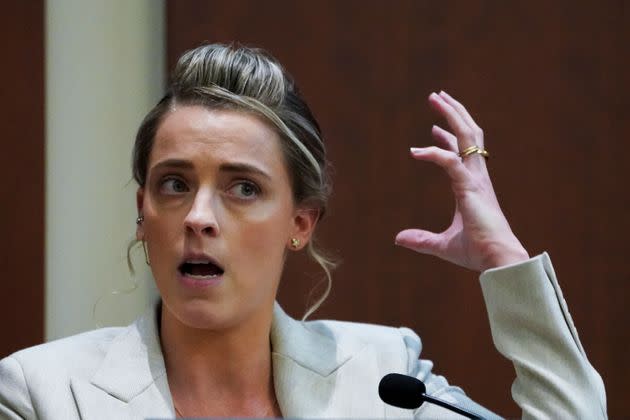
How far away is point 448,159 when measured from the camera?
173 centimetres

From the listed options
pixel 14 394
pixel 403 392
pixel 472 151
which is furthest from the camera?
pixel 472 151

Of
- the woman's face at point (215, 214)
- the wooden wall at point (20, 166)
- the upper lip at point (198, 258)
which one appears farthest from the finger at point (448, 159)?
the wooden wall at point (20, 166)

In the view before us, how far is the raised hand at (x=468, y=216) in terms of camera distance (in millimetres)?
1727

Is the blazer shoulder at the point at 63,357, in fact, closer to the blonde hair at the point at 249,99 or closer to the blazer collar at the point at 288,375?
the blazer collar at the point at 288,375

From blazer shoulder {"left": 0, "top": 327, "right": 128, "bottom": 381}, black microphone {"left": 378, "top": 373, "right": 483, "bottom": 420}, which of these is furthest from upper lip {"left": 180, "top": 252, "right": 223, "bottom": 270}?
black microphone {"left": 378, "top": 373, "right": 483, "bottom": 420}

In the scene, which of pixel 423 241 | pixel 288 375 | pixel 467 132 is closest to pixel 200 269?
pixel 288 375

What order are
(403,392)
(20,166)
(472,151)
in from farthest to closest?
(20,166), (472,151), (403,392)

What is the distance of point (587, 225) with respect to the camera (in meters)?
2.53

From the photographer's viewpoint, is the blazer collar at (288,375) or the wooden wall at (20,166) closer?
the blazer collar at (288,375)

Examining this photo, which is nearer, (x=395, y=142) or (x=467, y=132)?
(x=467, y=132)

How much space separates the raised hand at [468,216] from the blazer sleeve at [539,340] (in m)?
0.05

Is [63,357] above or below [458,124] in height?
below

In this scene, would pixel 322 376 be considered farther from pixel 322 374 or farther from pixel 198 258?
pixel 198 258

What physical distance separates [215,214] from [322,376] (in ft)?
1.10
